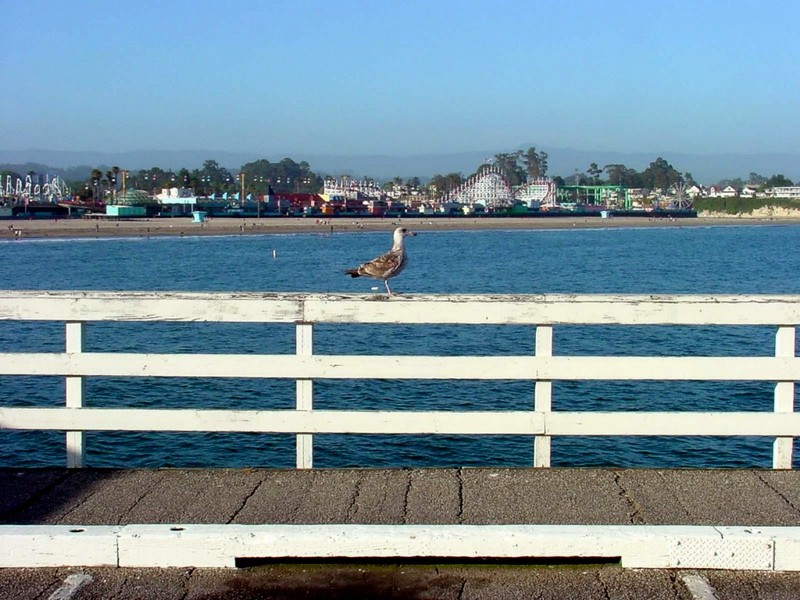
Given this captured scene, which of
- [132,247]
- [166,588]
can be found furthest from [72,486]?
[132,247]

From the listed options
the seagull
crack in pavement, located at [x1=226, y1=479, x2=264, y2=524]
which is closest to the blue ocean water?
the seagull

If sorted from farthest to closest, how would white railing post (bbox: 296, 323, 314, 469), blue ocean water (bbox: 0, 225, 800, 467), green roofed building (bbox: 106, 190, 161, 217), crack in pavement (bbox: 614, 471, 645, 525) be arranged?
green roofed building (bbox: 106, 190, 161, 217) < blue ocean water (bbox: 0, 225, 800, 467) < white railing post (bbox: 296, 323, 314, 469) < crack in pavement (bbox: 614, 471, 645, 525)

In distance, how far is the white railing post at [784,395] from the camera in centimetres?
609

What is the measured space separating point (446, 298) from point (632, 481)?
1.59 metres

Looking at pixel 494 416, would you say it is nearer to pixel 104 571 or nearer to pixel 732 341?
pixel 104 571

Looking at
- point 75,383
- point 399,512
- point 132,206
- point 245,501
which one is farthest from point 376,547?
point 132,206

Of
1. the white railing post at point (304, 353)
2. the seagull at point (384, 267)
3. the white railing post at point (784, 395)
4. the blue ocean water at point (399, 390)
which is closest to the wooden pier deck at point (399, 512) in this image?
the white railing post at point (784, 395)

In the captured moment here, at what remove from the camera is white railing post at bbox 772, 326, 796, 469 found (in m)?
6.09

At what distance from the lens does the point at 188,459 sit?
40.5ft

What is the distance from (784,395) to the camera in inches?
243

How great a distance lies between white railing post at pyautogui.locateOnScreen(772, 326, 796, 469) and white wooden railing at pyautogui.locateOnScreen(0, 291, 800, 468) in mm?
10

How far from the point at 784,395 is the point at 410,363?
91.8 inches

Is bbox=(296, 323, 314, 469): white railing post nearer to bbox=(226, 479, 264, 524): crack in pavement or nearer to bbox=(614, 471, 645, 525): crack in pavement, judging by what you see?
bbox=(226, 479, 264, 524): crack in pavement

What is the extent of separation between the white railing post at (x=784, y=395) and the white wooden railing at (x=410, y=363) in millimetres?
10
